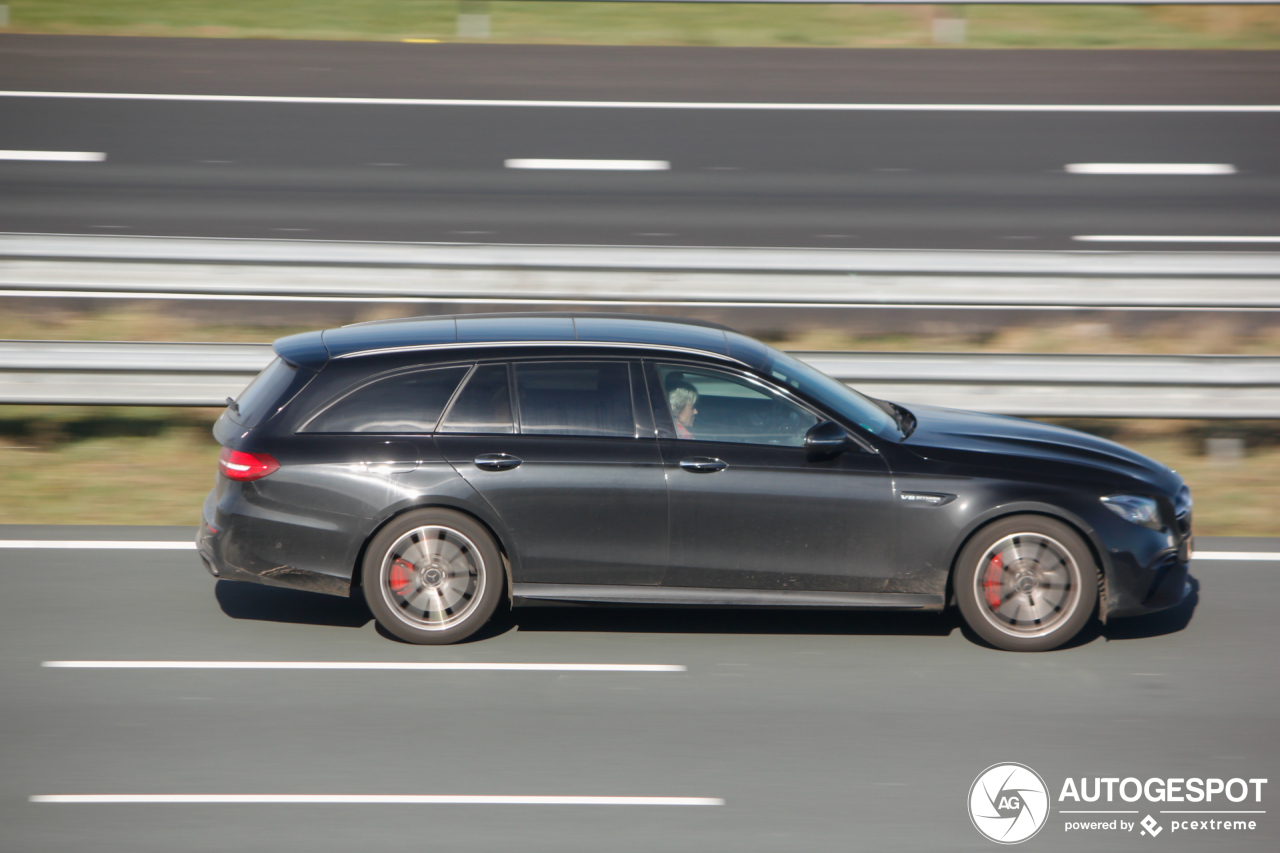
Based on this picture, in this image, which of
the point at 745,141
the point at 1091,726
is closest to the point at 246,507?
the point at 1091,726

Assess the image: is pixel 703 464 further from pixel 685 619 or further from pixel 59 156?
pixel 59 156

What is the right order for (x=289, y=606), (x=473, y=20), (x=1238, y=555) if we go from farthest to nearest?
(x=473, y=20) < (x=1238, y=555) < (x=289, y=606)

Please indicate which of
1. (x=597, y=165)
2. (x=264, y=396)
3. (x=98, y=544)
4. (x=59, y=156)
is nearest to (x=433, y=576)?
(x=264, y=396)

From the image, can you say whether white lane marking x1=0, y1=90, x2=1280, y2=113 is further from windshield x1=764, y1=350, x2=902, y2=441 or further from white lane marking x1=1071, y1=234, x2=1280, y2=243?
windshield x1=764, y1=350, x2=902, y2=441

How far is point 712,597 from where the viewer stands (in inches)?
252

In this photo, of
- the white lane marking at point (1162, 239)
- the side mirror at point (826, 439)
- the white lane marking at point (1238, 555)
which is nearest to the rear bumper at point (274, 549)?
the side mirror at point (826, 439)

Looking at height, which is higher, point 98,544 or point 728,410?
point 728,410

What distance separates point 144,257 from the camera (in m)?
9.40

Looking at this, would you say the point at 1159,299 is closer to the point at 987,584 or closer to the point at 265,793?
the point at 987,584

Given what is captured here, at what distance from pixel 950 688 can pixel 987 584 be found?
24.3 inches

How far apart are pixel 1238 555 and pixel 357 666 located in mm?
5089

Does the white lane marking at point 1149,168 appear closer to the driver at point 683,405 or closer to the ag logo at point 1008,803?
the driver at point 683,405

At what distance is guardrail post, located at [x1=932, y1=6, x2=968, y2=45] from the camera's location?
744 inches

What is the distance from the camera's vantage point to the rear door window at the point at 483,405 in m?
6.47
